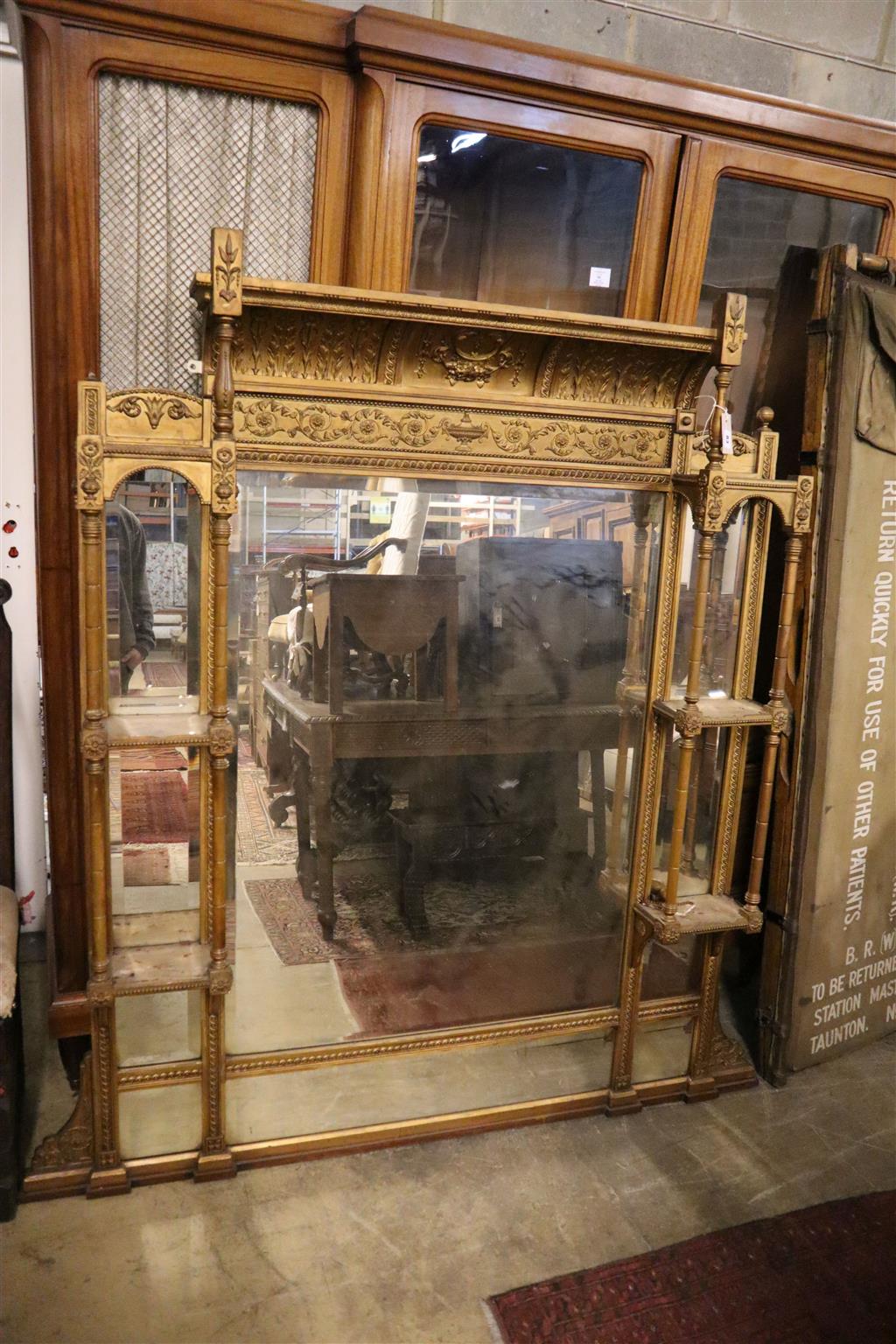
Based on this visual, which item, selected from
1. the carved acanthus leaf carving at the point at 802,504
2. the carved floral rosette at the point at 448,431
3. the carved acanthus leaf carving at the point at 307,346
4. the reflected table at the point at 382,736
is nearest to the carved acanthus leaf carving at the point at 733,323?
the carved floral rosette at the point at 448,431

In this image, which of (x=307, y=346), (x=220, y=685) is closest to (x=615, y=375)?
(x=307, y=346)


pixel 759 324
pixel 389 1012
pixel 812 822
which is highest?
pixel 759 324

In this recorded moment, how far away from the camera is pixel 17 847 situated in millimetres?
2262

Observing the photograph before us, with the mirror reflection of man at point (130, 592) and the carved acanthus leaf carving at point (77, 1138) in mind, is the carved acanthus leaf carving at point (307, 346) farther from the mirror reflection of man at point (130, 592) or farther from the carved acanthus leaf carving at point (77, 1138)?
the carved acanthus leaf carving at point (77, 1138)

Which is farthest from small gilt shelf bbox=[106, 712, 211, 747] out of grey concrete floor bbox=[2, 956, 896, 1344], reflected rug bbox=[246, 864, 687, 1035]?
grey concrete floor bbox=[2, 956, 896, 1344]

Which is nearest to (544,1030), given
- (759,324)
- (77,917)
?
(77,917)

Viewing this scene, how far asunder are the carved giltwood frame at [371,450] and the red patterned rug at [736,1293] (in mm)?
441

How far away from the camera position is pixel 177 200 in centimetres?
186

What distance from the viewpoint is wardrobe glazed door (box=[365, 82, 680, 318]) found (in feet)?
6.37

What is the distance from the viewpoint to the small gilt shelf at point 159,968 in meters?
1.77

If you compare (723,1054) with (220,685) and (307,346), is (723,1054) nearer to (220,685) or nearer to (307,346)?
(220,685)

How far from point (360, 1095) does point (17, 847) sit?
1.00m

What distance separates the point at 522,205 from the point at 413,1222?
2122 millimetres

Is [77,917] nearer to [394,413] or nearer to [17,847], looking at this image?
[17,847]
